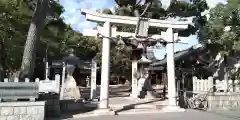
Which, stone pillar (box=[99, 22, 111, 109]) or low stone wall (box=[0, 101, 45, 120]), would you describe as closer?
low stone wall (box=[0, 101, 45, 120])

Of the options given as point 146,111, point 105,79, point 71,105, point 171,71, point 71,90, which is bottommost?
point 146,111

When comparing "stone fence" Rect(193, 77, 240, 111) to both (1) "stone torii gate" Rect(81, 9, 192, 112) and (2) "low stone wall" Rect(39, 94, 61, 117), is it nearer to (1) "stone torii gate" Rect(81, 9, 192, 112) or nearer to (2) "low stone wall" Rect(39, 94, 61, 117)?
(1) "stone torii gate" Rect(81, 9, 192, 112)

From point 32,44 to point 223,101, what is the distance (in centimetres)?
940

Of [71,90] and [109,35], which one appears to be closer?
[109,35]

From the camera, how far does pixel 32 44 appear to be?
10.8 m

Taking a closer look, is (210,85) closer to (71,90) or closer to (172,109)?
(172,109)

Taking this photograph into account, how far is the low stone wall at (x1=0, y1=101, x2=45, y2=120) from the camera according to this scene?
9289mm

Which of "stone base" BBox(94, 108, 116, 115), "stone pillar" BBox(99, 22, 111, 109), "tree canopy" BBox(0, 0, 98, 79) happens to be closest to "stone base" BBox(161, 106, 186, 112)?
"stone base" BBox(94, 108, 116, 115)

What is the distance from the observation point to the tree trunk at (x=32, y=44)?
418 inches

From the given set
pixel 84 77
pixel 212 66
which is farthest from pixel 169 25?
pixel 84 77

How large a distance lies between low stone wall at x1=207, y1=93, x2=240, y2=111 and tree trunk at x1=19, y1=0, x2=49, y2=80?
8503mm

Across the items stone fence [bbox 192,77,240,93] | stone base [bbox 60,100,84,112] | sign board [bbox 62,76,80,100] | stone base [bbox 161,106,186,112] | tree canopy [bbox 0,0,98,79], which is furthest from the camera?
tree canopy [bbox 0,0,98,79]

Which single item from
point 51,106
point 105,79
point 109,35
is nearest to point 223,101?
point 105,79

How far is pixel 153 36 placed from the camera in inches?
533
